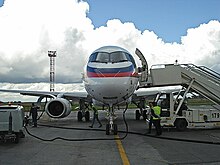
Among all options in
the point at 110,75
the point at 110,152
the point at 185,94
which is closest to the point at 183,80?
the point at 185,94

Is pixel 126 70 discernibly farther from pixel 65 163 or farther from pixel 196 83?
pixel 65 163

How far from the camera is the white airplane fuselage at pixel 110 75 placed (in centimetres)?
1284

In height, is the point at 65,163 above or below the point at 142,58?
below

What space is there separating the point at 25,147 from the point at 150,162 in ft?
16.6

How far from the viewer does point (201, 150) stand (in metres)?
9.92

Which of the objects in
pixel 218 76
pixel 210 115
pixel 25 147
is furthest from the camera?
pixel 218 76

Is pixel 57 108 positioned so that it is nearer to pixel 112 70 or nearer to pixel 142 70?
pixel 142 70

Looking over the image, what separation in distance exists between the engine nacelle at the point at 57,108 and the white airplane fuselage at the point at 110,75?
647cm

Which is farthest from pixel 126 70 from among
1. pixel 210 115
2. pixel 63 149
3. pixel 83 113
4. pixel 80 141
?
pixel 83 113

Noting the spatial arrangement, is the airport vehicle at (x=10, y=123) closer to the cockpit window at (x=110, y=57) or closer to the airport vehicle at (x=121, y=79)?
the airport vehicle at (x=121, y=79)

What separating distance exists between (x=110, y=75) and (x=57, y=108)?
29.4ft

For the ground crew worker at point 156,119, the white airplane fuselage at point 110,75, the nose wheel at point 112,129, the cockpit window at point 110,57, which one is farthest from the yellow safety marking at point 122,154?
the cockpit window at point 110,57

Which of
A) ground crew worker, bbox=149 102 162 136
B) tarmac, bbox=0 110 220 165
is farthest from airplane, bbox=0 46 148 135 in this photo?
tarmac, bbox=0 110 220 165

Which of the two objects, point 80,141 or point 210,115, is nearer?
point 80,141
